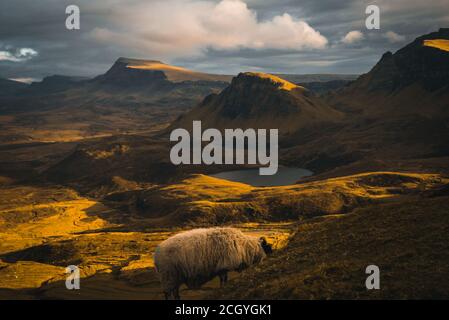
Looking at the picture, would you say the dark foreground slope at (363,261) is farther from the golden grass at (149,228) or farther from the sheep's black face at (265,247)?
the sheep's black face at (265,247)

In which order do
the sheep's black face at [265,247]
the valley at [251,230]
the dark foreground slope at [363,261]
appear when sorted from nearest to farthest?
1. the dark foreground slope at [363,261]
2. the valley at [251,230]
3. the sheep's black face at [265,247]

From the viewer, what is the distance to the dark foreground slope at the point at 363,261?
21.0m

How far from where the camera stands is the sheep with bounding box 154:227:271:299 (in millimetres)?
26844

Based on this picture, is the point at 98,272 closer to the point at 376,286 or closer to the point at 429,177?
the point at 376,286

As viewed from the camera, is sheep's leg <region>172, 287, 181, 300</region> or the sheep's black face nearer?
sheep's leg <region>172, 287, 181, 300</region>

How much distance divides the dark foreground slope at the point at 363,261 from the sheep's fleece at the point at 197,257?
5.17ft

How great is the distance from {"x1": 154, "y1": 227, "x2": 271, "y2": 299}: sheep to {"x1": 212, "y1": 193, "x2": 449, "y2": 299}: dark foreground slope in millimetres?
1547

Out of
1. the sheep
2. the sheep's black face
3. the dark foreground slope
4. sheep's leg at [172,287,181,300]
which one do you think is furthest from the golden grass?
sheep's leg at [172,287,181,300]

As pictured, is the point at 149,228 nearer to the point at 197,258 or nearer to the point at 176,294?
the point at 176,294

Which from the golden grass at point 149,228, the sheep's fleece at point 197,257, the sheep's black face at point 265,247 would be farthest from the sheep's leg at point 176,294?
the sheep's black face at point 265,247

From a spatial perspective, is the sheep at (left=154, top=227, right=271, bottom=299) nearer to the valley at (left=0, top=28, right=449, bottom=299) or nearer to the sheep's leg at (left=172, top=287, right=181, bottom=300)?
the sheep's leg at (left=172, top=287, right=181, bottom=300)

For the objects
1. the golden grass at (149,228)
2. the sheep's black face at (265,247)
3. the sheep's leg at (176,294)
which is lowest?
the golden grass at (149,228)

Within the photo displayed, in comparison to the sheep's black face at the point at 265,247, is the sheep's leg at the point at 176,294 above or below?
below
